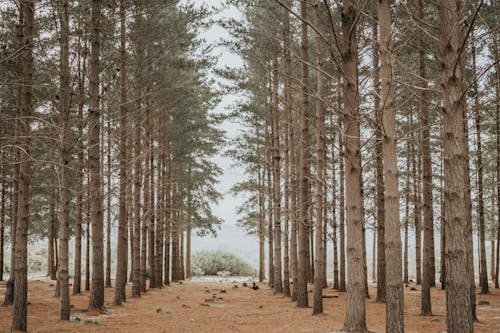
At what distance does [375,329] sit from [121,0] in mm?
10678

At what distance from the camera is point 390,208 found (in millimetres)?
7062

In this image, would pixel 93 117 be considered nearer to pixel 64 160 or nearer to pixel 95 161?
pixel 95 161

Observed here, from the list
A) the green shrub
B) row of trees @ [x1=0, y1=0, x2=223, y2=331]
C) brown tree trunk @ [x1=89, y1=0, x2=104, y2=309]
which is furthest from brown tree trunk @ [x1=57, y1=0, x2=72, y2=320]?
the green shrub

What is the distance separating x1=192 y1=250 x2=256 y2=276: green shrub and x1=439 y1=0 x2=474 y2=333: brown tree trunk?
3221 cm

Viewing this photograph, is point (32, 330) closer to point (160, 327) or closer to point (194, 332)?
point (160, 327)

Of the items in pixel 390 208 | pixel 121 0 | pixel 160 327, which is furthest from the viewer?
pixel 121 0

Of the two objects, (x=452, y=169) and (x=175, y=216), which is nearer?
(x=452, y=169)

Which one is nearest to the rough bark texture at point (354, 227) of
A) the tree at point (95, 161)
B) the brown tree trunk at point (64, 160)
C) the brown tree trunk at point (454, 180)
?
the brown tree trunk at point (454, 180)

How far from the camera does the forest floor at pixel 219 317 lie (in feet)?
32.1

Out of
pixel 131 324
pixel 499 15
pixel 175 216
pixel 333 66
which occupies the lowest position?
pixel 131 324

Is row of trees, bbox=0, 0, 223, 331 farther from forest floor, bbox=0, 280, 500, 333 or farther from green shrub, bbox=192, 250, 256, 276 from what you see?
green shrub, bbox=192, 250, 256, 276

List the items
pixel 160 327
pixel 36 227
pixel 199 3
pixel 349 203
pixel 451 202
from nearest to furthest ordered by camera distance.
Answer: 1. pixel 451 202
2. pixel 349 203
3. pixel 160 327
4. pixel 199 3
5. pixel 36 227

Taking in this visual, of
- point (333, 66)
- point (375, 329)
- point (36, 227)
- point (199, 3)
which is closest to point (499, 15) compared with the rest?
point (333, 66)

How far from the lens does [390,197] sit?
23.3 feet
